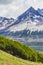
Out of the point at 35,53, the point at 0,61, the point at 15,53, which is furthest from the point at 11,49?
the point at 0,61

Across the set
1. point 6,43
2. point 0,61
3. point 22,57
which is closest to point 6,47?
point 6,43

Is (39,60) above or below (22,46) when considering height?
below

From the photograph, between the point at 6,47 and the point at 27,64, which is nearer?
the point at 27,64

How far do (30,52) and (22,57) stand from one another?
3.55 ft

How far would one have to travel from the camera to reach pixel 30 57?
2730 centimetres

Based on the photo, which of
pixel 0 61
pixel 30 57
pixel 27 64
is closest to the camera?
pixel 0 61

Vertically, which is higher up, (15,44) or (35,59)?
(15,44)

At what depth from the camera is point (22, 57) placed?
2783 centimetres

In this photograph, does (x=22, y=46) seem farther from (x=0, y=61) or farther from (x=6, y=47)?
(x=0, y=61)

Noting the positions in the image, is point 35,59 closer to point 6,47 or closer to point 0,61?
point 6,47

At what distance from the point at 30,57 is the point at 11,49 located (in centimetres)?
225

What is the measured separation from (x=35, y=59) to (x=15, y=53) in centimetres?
233

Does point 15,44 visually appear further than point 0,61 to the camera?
Yes

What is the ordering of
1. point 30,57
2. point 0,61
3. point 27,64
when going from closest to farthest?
point 0,61
point 27,64
point 30,57
